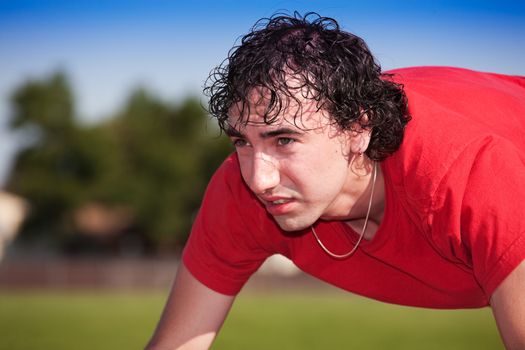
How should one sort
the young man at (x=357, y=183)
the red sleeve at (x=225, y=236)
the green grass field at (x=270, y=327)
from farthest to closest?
the green grass field at (x=270, y=327) → the red sleeve at (x=225, y=236) → the young man at (x=357, y=183)

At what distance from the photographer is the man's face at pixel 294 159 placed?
2.78 m

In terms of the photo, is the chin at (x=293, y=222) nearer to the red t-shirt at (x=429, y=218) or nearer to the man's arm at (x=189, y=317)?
the red t-shirt at (x=429, y=218)

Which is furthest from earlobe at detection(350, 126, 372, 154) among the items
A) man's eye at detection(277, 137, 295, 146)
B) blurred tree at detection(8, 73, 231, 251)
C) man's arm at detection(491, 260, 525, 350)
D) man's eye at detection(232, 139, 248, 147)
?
blurred tree at detection(8, 73, 231, 251)

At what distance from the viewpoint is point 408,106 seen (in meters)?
2.96

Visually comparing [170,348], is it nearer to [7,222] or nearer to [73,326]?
[73,326]

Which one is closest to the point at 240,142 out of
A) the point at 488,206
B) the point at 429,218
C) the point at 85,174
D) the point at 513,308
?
the point at 429,218

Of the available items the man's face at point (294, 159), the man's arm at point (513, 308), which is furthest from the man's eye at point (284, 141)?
the man's arm at point (513, 308)

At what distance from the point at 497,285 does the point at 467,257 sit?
25cm

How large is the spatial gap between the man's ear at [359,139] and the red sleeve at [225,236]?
540 mm

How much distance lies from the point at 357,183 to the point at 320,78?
20.6 inches

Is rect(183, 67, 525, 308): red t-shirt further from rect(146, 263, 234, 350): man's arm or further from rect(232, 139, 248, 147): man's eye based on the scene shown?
rect(232, 139, 248, 147): man's eye

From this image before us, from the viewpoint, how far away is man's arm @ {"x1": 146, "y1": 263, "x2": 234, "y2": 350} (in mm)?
3324

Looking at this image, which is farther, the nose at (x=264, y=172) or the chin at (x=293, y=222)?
the chin at (x=293, y=222)

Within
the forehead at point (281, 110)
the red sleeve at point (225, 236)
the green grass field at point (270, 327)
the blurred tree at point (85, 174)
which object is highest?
the forehead at point (281, 110)
